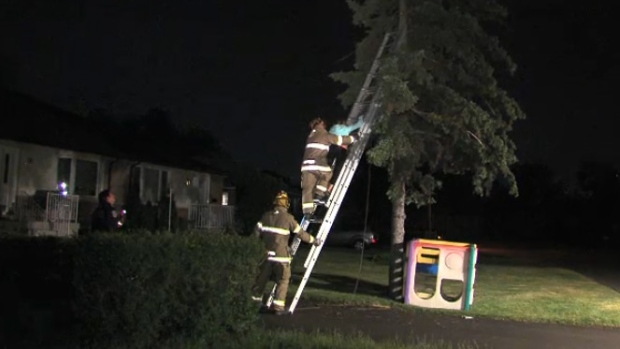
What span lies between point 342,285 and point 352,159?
16.9ft

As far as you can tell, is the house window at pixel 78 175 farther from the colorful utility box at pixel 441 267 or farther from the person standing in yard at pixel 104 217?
the colorful utility box at pixel 441 267

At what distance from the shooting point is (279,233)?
10.1 metres

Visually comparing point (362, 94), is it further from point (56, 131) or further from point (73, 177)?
point (56, 131)

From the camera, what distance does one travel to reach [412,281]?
39.9 ft

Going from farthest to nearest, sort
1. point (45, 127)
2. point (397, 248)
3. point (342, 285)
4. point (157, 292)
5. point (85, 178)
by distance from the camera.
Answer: point (85, 178) → point (45, 127) → point (342, 285) → point (397, 248) → point (157, 292)

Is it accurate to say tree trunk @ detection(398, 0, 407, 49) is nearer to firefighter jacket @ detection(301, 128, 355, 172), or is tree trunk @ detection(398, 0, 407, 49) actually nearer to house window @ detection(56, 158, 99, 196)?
firefighter jacket @ detection(301, 128, 355, 172)

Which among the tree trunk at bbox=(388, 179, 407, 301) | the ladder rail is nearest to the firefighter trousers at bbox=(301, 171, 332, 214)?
the ladder rail

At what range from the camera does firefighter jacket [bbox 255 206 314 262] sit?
398 inches

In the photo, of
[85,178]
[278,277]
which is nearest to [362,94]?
[278,277]

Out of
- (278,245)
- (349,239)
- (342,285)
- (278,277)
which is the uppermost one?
(278,245)

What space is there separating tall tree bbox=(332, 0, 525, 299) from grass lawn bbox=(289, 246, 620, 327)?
153 cm

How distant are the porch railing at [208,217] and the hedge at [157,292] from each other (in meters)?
23.0

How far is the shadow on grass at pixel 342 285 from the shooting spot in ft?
46.3

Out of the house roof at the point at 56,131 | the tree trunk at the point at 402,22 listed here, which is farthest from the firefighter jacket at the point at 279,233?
the house roof at the point at 56,131
